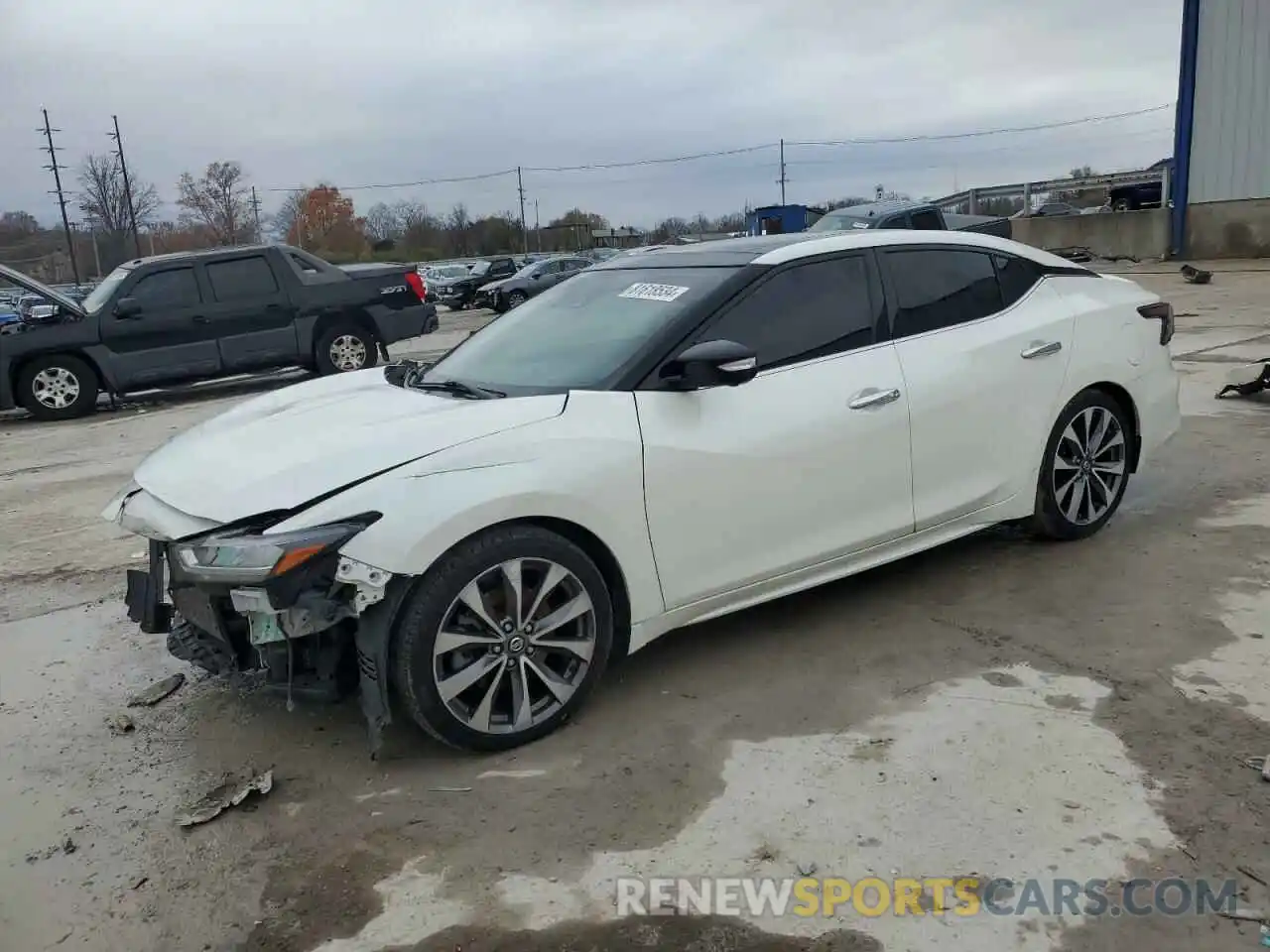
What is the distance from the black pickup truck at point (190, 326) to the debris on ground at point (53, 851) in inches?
402

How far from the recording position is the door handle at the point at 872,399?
3.94m

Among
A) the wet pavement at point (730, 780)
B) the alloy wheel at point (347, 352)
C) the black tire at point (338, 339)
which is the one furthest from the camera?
the alloy wheel at point (347, 352)

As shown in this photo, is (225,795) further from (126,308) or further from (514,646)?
(126,308)

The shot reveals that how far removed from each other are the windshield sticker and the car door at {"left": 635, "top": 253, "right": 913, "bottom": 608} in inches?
2.2

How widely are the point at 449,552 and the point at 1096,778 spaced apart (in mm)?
1988

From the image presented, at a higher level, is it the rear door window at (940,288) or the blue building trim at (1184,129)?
the blue building trim at (1184,129)

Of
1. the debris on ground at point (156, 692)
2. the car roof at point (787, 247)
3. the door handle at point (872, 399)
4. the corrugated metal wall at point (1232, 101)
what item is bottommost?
the debris on ground at point (156, 692)

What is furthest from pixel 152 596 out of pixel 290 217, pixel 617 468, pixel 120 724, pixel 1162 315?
pixel 290 217

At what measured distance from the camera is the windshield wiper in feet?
12.4

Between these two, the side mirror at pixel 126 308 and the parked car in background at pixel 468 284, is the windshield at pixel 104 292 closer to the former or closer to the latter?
the side mirror at pixel 126 308

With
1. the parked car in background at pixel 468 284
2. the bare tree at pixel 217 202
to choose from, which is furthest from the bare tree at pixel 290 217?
the parked car in background at pixel 468 284

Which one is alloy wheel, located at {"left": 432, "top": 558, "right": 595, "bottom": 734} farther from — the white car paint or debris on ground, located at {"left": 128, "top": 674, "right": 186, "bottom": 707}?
debris on ground, located at {"left": 128, "top": 674, "right": 186, "bottom": 707}

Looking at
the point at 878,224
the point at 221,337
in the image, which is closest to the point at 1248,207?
the point at 878,224

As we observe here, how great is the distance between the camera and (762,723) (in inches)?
136
